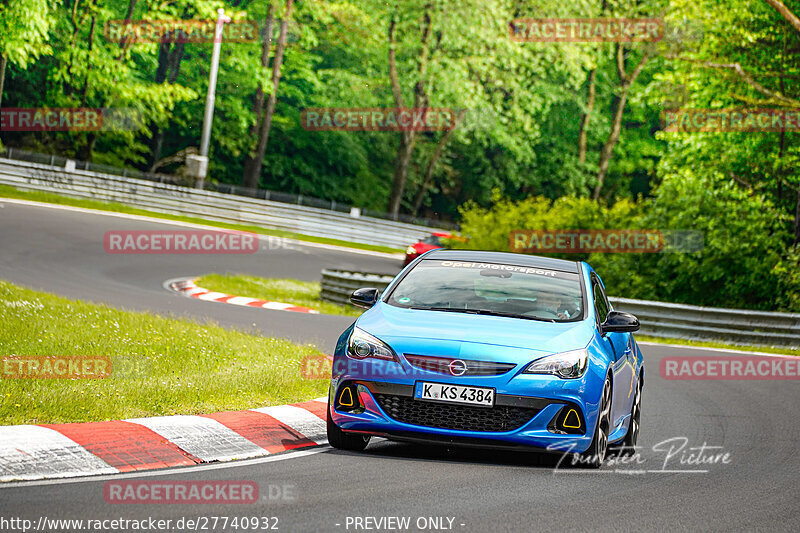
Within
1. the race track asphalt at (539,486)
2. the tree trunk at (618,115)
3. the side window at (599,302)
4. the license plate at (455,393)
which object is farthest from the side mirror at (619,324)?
the tree trunk at (618,115)

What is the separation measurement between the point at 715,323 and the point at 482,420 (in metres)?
15.0

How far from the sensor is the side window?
8.99 metres

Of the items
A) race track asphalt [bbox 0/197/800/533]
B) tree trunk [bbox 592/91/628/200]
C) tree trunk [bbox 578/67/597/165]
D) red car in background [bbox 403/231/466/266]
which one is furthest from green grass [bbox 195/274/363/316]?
tree trunk [bbox 592/91/628/200]

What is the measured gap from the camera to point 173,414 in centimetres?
851

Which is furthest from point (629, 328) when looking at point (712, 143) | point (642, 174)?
point (642, 174)

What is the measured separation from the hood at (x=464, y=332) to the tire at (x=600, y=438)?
43 centimetres

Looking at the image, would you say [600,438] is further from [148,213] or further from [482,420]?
[148,213]

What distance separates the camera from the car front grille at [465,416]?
7645 mm

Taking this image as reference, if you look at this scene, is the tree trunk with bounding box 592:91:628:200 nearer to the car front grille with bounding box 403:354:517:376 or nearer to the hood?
the hood

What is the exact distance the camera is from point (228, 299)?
2253cm

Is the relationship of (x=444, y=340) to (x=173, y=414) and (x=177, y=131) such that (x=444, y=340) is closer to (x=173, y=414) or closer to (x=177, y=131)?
(x=173, y=414)

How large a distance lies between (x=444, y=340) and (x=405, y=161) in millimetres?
45554

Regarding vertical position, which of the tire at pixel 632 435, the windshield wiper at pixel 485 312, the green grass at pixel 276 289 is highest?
the windshield wiper at pixel 485 312

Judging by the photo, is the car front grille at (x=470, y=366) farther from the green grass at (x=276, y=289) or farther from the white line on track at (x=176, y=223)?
the white line on track at (x=176, y=223)
